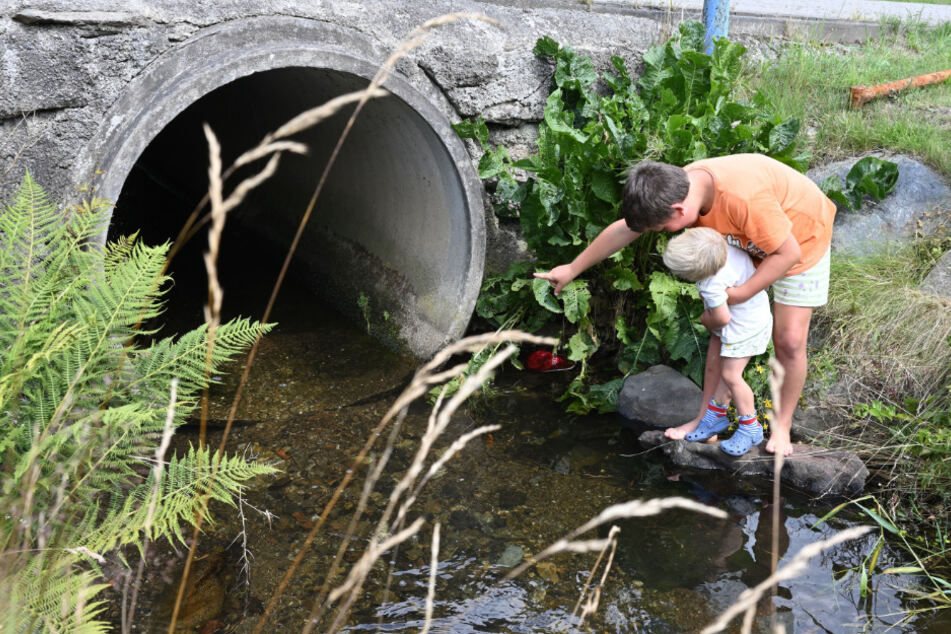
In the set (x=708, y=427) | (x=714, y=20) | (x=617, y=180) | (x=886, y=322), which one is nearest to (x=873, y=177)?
(x=886, y=322)

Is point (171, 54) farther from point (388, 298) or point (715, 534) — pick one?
point (715, 534)

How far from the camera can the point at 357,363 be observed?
5320mm

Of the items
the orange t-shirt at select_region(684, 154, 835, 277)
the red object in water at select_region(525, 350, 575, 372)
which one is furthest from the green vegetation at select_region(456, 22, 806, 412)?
the orange t-shirt at select_region(684, 154, 835, 277)

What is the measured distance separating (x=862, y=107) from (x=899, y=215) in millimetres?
1292

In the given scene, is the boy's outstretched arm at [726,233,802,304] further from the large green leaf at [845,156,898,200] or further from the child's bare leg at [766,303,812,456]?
the large green leaf at [845,156,898,200]

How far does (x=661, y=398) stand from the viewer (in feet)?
14.6

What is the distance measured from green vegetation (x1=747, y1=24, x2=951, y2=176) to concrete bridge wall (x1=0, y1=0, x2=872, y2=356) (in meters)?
0.46

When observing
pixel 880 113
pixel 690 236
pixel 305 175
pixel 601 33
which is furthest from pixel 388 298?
pixel 880 113

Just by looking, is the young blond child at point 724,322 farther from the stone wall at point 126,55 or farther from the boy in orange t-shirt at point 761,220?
the stone wall at point 126,55

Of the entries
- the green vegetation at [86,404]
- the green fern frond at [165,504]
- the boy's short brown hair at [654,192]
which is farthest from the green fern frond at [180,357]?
the boy's short brown hair at [654,192]

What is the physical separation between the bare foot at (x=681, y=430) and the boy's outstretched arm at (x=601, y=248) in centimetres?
94

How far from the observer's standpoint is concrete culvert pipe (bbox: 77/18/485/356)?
3.75 m

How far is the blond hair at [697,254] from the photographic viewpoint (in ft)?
11.0

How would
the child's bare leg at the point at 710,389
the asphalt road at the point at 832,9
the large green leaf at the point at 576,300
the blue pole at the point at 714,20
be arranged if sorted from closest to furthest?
the child's bare leg at the point at 710,389, the large green leaf at the point at 576,300, the blue pole at the point at 714,20, the asphalt road at the point at 832,9
